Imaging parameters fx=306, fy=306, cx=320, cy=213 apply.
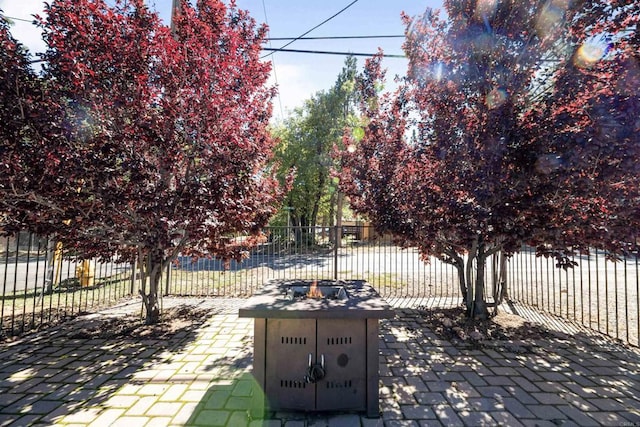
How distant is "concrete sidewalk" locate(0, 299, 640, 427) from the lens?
2.49 m

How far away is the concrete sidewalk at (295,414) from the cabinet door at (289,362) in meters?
0.15

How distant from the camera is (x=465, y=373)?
10.8ft

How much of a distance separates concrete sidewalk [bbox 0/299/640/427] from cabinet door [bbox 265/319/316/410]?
0.15 metres

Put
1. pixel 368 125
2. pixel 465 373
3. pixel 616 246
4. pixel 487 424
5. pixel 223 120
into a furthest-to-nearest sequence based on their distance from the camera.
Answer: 1. pixel 368 125
2. pixel 223 120
3. pixel 616 246
4. pixel 465 373
5. pixel 487 424

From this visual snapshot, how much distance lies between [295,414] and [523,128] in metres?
4.04

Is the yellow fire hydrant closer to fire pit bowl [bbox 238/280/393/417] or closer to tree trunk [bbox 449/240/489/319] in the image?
fire pit bowl [bbox 238/280/393/417]

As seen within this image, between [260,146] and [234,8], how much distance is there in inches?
86.8

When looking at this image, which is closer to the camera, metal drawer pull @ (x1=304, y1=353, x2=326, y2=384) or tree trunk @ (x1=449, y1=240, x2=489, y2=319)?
metal drawer pull @ (x1=304, y1=353, x2=326, y2=384)

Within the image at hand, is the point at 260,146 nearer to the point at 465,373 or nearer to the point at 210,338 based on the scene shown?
the point at 210,338

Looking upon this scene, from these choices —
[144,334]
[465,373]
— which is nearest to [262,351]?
[465,373]

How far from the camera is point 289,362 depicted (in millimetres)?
2506

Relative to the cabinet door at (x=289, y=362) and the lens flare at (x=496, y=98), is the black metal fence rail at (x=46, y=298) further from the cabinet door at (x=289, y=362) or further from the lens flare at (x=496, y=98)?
the lens flare at (x=496, y=98)

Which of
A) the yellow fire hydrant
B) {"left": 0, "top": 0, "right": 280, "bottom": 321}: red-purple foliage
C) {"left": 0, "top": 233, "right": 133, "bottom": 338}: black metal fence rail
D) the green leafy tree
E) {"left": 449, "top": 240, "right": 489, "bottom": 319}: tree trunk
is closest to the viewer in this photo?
{"left": 0, "top": 0, "right": 280, "bottom": 321}: red-purple foliage

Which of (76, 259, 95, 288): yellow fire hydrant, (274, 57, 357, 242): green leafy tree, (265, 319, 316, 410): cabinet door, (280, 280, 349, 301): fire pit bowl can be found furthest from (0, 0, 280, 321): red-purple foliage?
(274, 57, 357, 242): green leafy tree
